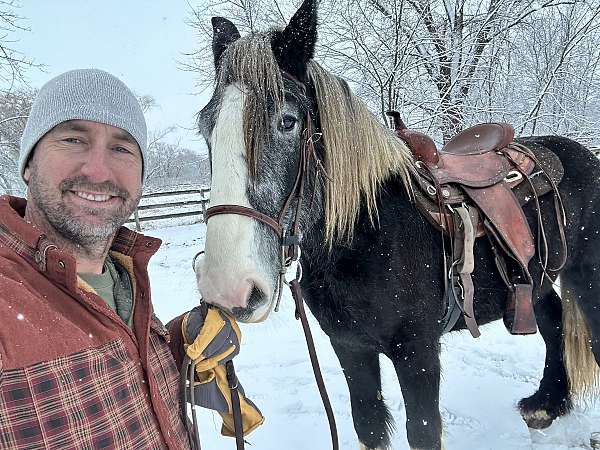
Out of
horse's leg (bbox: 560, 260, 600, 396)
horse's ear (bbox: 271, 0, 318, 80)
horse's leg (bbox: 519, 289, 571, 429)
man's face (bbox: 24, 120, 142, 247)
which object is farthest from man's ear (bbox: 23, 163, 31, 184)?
horse's leg (bbox: 519, 289, 571, 429)

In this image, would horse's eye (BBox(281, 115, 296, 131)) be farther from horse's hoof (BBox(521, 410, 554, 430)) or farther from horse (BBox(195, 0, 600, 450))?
horse's hoof (BBox(521, 410, 554, 430))

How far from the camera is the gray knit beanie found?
118 cm

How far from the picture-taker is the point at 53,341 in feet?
2.98

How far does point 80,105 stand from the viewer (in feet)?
3.92

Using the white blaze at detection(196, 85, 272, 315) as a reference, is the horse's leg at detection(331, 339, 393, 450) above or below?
below

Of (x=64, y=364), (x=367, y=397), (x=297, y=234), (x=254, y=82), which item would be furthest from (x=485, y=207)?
(x=64, y=364)

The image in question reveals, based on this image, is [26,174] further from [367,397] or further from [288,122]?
[367,397]

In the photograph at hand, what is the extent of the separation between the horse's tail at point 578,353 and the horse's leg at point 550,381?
8 centimetres

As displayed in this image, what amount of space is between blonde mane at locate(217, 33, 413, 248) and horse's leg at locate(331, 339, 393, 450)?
2.56 feet

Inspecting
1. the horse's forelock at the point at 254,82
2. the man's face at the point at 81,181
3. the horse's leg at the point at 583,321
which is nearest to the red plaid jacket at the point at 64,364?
the man's face at the point at 81,181

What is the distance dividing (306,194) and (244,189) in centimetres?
35

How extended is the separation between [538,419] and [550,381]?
0.34m

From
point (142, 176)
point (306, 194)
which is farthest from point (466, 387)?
point (142, 176)

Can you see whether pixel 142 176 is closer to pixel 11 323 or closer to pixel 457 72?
pixel 11 323
